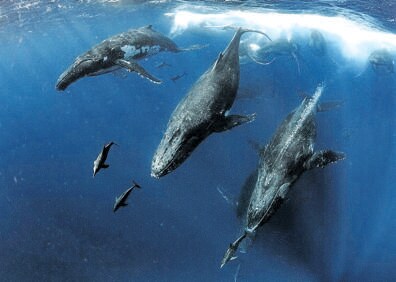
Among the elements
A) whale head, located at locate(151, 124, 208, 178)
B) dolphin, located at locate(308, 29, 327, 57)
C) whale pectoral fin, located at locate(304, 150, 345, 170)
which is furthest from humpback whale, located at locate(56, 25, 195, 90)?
dolphin, located at locate(308, 29, 327, 57)

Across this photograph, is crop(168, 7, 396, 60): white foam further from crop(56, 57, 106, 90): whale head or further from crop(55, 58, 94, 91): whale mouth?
crop(55, 58, 94, 91): whale mouth

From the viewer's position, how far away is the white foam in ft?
104

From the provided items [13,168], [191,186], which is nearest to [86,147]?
[13,168]

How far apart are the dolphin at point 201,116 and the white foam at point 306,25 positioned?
81.1 ft

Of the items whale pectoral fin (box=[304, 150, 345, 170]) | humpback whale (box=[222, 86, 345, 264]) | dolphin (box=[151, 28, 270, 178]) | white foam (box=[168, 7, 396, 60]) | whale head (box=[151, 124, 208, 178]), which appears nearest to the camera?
whale head (box=[151, 124, 208, 178])

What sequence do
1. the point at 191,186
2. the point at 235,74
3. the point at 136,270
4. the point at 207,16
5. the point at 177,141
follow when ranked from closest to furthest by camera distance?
the point at 177,141
the point at 235,74
the point at 136,270
the point at 191,186
the point at 207,16

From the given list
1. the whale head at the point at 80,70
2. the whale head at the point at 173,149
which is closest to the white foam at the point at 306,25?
the whale head at the point at 80,70

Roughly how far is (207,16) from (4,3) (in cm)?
2016

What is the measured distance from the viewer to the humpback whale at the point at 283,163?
6172 mm

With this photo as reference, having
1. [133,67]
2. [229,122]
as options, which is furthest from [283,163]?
[133,67]

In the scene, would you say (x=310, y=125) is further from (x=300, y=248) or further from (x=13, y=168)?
(x=13, y=168)

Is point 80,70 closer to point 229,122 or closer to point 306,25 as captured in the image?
point 229,122

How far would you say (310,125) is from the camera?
8.29 m

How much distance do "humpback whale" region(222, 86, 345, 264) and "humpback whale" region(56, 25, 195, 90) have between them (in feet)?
11.3
